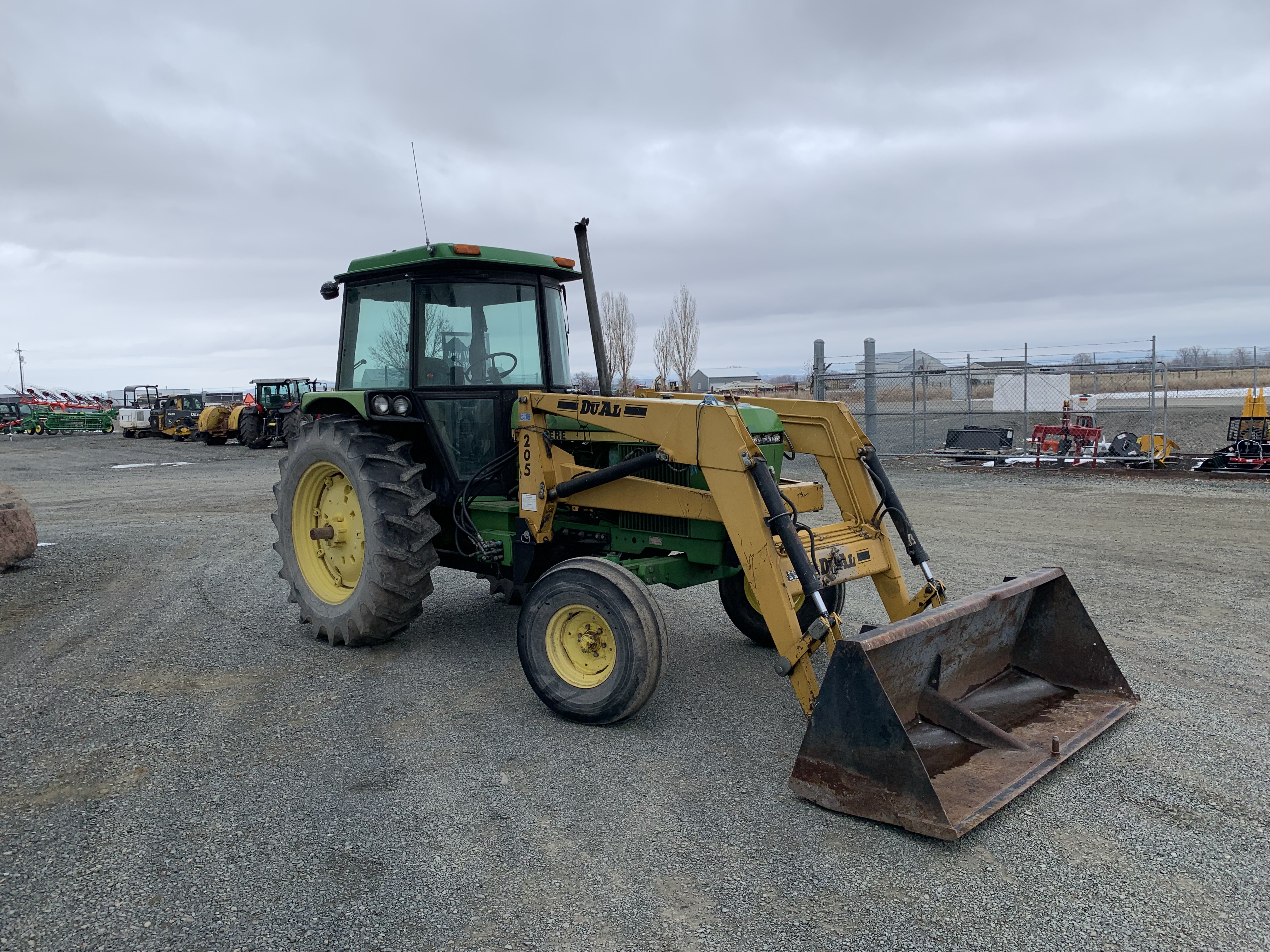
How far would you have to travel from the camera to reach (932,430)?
87.4ft

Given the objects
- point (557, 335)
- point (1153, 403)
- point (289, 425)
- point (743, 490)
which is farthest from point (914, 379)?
point (289, 425)

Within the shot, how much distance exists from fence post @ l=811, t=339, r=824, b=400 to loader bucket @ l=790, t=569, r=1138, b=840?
44.7 ft

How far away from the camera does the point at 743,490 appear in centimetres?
A: 439

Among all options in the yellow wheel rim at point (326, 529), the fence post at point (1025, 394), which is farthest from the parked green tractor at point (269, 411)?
the yellow wheel rim at point (326, 529)

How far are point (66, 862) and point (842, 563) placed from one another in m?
3.65

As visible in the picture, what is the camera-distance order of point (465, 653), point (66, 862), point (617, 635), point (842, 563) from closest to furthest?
point (66, 862) < point (617, 635) < point (842, 563) < point (465, 653)

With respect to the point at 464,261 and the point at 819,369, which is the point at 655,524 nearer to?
the point at 464,261

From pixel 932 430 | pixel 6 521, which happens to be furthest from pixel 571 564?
pixel 932 430

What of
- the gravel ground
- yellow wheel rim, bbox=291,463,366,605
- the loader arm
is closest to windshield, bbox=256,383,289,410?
the gravel ground

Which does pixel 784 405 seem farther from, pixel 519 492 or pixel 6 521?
pixel 6 521

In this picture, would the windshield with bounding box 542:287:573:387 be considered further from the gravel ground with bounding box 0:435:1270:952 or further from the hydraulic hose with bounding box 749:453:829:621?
the hydraulic hose with bounding box 749:453:829:621

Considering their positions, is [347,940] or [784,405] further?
[784,405]

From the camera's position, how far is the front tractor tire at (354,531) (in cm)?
560

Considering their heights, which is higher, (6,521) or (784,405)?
(784,405)
